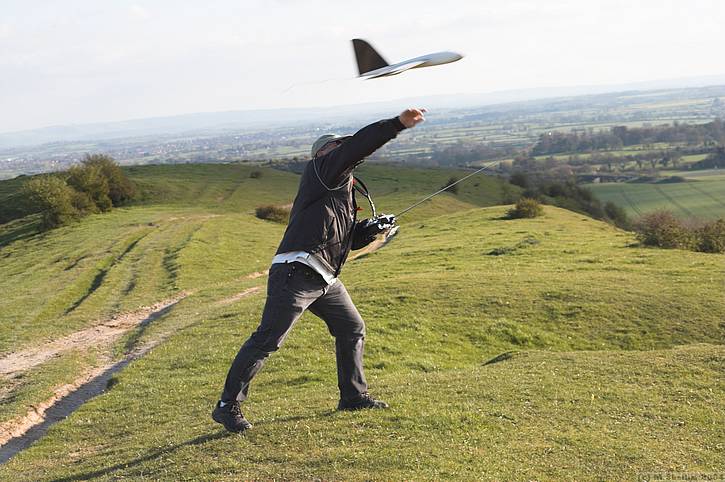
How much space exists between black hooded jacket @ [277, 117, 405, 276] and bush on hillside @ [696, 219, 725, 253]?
3343 cm

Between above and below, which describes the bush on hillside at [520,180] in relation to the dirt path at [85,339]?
below

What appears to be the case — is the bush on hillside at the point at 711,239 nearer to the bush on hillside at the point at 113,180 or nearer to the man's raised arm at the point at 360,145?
the man's raised arm at the point at 360,145

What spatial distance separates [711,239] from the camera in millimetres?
36812

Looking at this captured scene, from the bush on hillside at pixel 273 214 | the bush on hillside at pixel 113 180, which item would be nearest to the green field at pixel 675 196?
the bush on hillside at pixel 273 214

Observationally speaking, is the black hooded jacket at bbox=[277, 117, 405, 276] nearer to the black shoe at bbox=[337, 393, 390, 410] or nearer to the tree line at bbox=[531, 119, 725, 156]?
the black shoe at bbox=[337, 393, 390, 410]

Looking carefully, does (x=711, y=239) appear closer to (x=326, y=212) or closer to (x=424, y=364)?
(x=424, y=364)

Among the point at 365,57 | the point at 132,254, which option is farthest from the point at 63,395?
the point at 132,254

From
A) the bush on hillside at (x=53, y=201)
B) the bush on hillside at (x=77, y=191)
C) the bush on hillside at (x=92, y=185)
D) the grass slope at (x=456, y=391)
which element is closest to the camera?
the grass slope at (x=456, y=391)

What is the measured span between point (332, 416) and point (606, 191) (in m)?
85.2

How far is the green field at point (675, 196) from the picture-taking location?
7100 cm

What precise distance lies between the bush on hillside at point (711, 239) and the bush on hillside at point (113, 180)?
60.1 meters

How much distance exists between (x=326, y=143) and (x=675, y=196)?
79629 mm

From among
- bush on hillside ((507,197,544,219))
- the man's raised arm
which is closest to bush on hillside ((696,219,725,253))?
bush on hillside ((507,197,544,219))

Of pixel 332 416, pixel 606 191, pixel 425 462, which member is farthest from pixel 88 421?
pixel 606 191
